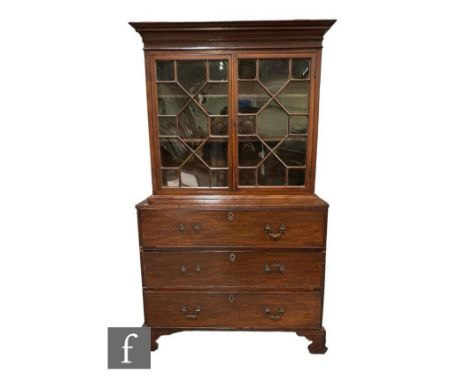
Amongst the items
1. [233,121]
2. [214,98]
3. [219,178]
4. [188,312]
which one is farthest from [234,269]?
[214,98]

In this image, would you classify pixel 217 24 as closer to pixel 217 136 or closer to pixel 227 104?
pixel 227 104

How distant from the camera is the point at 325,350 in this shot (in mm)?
2137

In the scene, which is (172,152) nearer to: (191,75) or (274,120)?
(191,75)

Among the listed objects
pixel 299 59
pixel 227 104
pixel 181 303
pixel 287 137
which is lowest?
pixel 181 303

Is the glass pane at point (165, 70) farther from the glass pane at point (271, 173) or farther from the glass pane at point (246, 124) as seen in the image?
the glass pane at point (271, 173)

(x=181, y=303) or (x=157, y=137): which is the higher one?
(x=157, y=137)

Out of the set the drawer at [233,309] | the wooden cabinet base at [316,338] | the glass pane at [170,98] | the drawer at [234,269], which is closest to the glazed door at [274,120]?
the glass pane at [170,98]

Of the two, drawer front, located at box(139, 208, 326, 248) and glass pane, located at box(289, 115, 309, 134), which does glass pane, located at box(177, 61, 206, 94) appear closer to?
glass pane, located at box(289, 115, 309, 134)

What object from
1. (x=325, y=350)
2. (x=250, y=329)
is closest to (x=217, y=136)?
(x=250, y=329)

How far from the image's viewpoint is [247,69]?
1912 millimetres

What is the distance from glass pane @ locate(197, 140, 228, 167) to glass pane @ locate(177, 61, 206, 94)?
41 cm

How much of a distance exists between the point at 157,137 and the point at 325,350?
217 cm

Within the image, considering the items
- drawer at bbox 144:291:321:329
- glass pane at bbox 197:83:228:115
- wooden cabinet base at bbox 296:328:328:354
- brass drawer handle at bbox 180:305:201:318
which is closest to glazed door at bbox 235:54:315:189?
glass pane at bbox 197:83:228:115

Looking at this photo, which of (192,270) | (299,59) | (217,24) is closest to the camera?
(217,24)
